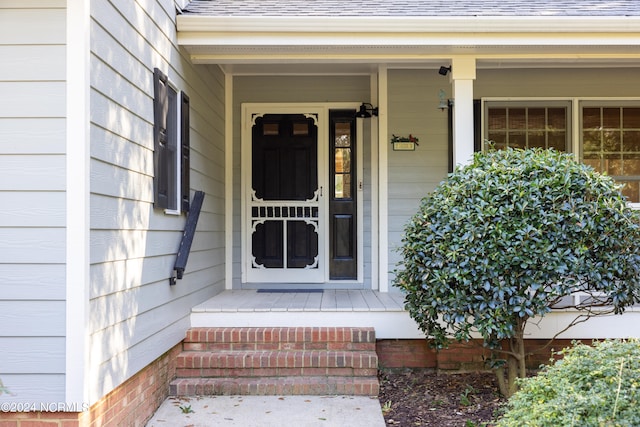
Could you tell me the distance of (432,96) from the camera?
5684 millimetres

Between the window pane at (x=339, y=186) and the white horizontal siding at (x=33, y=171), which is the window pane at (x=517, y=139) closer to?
the window pane at (x=339, y=186)

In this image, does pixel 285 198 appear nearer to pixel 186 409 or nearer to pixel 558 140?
pixel 186 409

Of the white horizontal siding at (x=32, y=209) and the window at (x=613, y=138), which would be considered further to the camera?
the window at (x=613, y=138)

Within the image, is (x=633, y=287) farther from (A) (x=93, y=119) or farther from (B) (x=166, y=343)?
(A) (x=93, y=119)

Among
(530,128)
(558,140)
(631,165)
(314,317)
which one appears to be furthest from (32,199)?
(631,165)

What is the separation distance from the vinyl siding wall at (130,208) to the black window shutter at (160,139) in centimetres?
6

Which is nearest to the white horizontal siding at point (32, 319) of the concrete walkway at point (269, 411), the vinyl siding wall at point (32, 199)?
the vinyl siding wall at point (32, 199)

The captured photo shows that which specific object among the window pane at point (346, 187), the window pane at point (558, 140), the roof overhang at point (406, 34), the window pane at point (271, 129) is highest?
the roof overhang at point (406, 34)

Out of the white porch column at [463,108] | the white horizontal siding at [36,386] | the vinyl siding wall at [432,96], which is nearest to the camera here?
the white horizontal siding at [36,386]

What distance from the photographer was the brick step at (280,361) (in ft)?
12.8

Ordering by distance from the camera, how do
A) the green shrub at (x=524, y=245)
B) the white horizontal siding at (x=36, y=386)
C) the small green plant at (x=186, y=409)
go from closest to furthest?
the white horizontal siding at (x=36, y=386), the green shrub at (x=524, y=245), the small green plant at (x=186, y=409)

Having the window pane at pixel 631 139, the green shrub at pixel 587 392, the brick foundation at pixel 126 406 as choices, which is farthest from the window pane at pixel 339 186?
the green shrub at pixel 587 392

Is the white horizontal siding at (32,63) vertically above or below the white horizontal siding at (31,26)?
below

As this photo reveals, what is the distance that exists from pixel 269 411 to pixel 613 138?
4.64 meters
